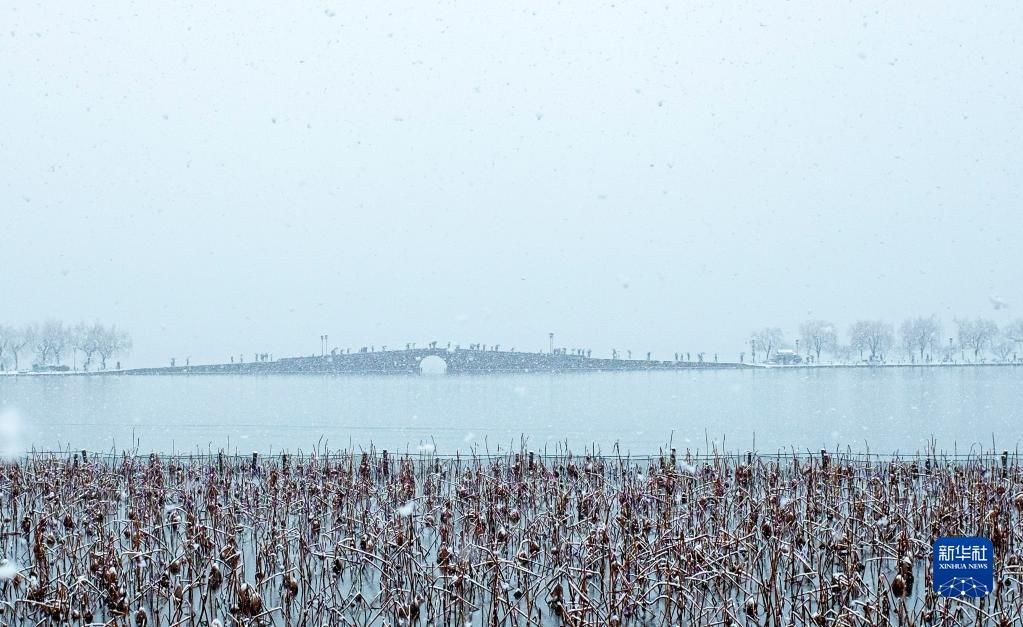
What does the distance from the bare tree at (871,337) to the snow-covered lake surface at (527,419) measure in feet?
224

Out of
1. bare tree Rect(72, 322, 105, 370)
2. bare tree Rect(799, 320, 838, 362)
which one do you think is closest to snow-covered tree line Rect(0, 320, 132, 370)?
bare tree Rect(72, 322, 105, 370)

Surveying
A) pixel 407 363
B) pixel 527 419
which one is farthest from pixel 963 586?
pixel 407 363

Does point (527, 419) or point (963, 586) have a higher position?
point (963, 586)

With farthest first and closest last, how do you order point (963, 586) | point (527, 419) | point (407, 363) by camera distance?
point (407, 363) → point (527, 419) → point (963, 586)

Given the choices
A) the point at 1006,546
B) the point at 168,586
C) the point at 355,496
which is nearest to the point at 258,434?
the point at 355,496

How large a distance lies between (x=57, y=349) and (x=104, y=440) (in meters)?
103

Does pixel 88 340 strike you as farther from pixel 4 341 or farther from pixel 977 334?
pixel 977 334

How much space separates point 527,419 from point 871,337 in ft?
352

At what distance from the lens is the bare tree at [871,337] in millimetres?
133125

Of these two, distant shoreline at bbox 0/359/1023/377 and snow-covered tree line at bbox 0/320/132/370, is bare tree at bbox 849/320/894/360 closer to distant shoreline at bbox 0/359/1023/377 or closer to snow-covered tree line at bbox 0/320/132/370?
distant shoreline at bbox 0/359/1023/377

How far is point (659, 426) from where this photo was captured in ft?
119

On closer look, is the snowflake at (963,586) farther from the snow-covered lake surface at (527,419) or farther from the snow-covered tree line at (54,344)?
the snow-covered tree line at (54,344)

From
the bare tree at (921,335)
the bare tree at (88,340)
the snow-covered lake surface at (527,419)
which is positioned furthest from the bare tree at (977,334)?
the bare tree at (88,340)

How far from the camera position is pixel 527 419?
41812 mm
